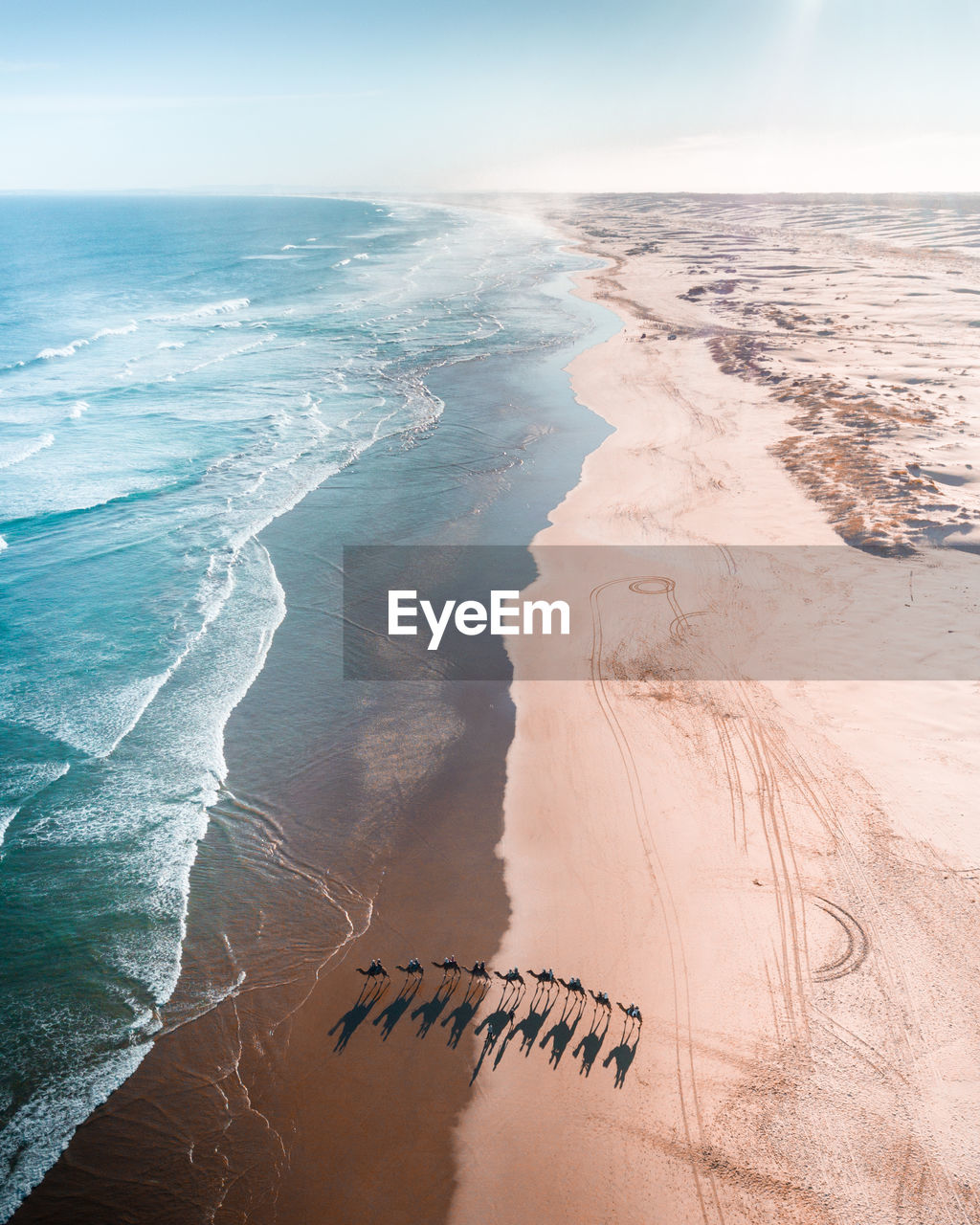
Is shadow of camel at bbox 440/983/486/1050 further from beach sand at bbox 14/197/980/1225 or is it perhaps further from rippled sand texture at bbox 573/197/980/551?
rippled sand texture at bbox 573/197/980/551

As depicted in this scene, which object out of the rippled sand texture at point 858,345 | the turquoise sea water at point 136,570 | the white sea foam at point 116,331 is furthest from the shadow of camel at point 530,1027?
the white sea foam at point 116,331

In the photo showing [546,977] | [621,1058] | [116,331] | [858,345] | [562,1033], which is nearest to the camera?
[621,1058]

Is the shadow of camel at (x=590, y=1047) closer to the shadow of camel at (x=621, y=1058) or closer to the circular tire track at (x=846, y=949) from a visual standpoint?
the shadow of camel at (x=621, y=1058)

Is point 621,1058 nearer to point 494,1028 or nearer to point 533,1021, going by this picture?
point 533,1021

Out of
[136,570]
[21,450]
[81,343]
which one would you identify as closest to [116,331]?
[81,343]

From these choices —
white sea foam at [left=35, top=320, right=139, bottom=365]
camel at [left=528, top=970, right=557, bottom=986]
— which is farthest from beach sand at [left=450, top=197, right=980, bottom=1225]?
white sea foam at [left=35, top=320, right=139, bottom=365]

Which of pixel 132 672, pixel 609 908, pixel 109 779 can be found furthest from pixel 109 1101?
pixel 132 672

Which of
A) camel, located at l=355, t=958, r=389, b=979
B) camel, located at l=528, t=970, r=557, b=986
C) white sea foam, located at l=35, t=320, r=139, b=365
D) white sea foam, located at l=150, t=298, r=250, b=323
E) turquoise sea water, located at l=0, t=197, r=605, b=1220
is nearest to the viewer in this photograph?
camel, located at l=528, t=970, r=557, b=986
